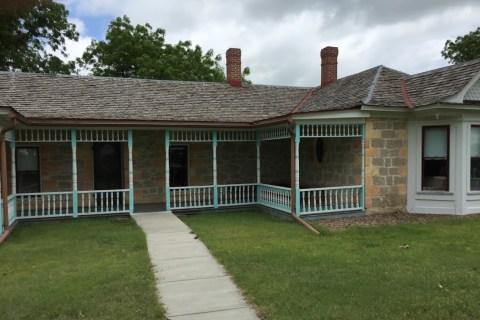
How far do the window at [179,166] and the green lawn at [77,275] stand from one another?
422 cm

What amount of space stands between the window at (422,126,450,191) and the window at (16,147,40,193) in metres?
11.6

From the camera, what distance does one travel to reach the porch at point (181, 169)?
11.2 m

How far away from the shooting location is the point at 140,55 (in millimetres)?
30406

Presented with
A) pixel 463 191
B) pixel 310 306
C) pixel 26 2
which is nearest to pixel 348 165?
pixel 463 191

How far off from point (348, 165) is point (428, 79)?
11.9ft

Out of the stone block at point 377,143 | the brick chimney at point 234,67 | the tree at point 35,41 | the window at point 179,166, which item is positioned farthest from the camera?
the tree at point 35,41

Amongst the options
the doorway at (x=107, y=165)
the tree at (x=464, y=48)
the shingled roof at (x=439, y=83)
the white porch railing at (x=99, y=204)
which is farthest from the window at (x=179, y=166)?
the tree at (x=464, y=48)

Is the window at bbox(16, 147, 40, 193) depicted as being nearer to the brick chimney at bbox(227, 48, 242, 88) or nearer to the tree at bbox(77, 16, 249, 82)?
the brick chimney at bbox(227, 48, 242, 88)

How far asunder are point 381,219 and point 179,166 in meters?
7.01

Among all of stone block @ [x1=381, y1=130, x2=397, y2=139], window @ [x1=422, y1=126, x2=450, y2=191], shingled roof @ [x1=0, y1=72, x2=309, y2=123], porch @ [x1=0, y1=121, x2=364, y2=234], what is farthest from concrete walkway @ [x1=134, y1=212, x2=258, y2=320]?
window @ [x1=422, y1=126, x2=450, y2=191]

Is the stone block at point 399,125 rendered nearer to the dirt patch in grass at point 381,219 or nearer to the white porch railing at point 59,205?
the dirt patch in grass at point 381,219

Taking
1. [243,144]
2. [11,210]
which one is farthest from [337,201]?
[11,210]

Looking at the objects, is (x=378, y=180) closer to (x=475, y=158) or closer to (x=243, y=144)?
(x=475, y=158)

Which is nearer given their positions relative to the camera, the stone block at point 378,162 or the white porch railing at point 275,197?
the stone block at point 378,162
